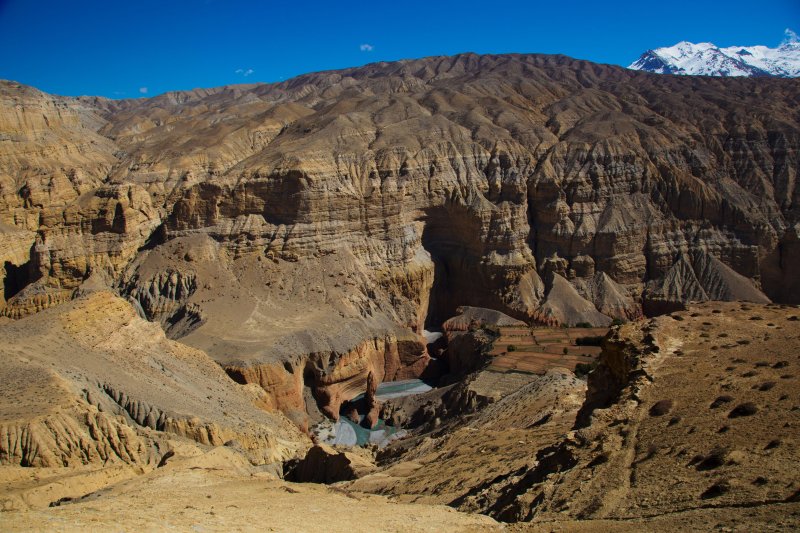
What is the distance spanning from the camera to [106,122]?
16150cm

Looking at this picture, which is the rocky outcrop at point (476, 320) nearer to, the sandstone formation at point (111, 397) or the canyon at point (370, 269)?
the canyon at point (370, 269)

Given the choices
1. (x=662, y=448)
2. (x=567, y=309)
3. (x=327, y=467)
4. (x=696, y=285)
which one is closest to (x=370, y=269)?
(x=567, y=309)

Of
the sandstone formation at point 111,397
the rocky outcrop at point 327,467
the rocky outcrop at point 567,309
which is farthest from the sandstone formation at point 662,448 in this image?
the rocky outcrop at point 567,309

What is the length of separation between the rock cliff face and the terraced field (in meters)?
7.02

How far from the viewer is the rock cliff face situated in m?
56.2

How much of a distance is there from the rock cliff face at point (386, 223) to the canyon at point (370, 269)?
26 centimetres

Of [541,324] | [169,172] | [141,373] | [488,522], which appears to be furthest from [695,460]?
[169,172]

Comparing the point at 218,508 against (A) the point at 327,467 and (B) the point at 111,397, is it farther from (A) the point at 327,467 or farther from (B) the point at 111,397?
(B) the point at 111,397

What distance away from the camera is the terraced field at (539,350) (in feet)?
160

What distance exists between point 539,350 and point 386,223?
21866mm

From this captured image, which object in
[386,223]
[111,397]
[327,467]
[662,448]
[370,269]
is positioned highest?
[386,223]

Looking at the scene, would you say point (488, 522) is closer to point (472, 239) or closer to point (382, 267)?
point (382, 267)

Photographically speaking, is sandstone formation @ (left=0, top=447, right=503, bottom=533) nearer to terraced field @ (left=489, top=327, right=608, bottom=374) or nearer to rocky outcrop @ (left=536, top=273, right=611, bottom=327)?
terraced field @ (left=489, top=327, right=608, bottom=374)

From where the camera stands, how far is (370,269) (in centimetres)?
6456
